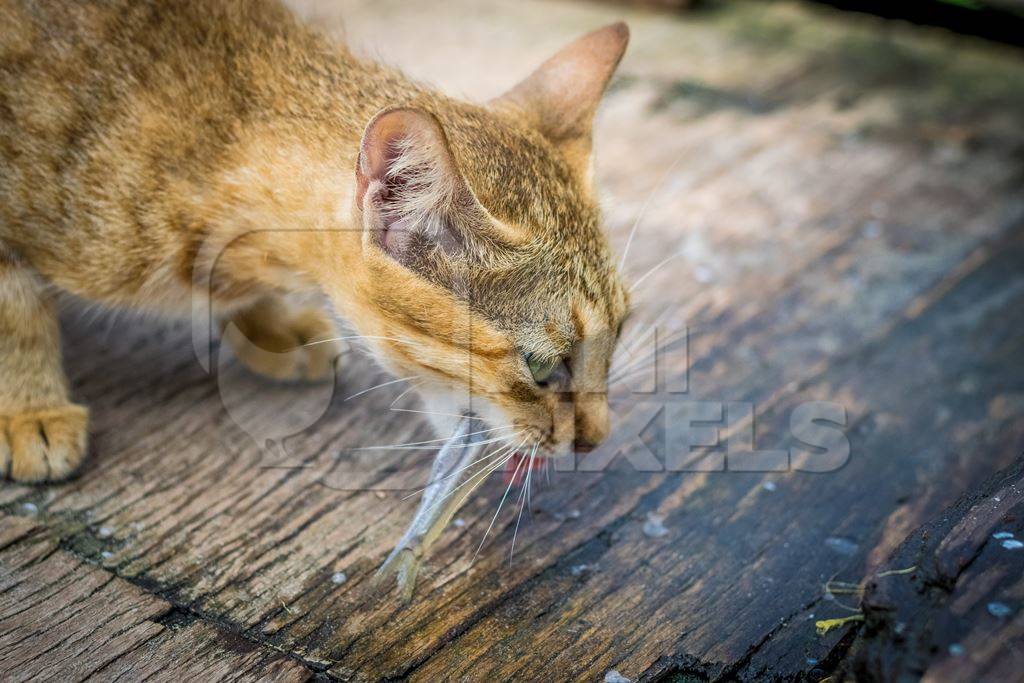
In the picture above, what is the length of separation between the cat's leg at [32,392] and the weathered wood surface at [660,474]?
78 mm

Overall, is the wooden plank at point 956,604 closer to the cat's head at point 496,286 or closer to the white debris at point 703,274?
the cat's head at point 496,286

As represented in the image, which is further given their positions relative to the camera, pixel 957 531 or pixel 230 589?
pixel 230 589

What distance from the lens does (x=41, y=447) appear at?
2496 mm

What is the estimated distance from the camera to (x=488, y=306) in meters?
2.42

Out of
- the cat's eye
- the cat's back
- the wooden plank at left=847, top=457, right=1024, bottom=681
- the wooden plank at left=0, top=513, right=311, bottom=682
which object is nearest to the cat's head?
the cat's eye

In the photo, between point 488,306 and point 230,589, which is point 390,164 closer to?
point 488,306

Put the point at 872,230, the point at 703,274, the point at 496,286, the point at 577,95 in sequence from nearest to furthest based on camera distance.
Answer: the point at 496,286
the point at 577,95
the point at 703,274
the point at 872,230

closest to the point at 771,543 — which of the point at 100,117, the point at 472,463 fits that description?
the point at 472,463

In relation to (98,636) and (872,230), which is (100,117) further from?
(872,230)

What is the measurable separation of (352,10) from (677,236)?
2.48 metres

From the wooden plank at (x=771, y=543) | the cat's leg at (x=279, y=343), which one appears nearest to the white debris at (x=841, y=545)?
the wooden plank at (x=771, y=543)

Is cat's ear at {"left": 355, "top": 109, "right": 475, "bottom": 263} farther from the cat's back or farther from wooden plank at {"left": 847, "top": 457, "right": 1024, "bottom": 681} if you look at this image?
wooden plank at {"left": 847, "top": 457, "right": 1024, "bottom": 681}

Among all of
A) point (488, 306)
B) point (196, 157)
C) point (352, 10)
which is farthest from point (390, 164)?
point (352, 10)

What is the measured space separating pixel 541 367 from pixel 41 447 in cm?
126
